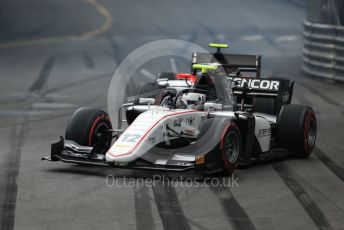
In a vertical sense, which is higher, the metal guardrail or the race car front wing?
the metal guardrail

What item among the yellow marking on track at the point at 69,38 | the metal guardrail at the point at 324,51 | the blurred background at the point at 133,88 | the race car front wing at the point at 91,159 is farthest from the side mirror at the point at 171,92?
the yellow marking on track at the point at 69,38

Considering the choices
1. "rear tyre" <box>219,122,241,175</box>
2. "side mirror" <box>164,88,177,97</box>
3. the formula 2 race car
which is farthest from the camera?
"side mirror" <box>164,88,177,97</box>

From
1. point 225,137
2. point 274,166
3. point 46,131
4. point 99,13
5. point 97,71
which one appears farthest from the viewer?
point 99,13

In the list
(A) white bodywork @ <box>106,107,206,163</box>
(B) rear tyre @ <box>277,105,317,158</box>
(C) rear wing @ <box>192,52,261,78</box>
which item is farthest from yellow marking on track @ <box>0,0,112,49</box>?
(A) white bodywork @ <box>106,107,206,163</box>

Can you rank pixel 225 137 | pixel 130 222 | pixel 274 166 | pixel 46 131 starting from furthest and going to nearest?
pixel 46 131 → pixel 274 166 → pixel 225 137 → pixel 130 222

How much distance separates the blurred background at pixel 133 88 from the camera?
11.3 m

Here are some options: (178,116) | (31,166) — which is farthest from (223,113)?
(31,166)

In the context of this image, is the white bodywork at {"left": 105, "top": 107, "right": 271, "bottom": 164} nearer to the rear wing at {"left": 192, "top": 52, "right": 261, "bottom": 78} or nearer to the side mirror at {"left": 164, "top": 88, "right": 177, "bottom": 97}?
the side mirror at {"left": 164, "top": 88, "right": 177, "bottom": 97}

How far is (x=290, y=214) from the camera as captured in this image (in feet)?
37.3

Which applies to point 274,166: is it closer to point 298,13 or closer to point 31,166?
point 31,166

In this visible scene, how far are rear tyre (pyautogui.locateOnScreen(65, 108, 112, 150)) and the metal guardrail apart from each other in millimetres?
12280

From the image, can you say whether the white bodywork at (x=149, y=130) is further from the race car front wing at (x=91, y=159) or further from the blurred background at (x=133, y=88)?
the blurred background at (x=133, y=88)

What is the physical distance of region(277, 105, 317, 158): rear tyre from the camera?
49.4ft

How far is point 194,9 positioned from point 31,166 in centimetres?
2847
